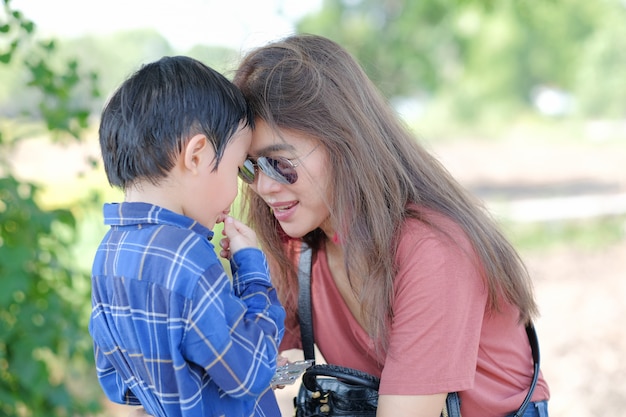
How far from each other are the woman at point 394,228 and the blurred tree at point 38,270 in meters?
1.18

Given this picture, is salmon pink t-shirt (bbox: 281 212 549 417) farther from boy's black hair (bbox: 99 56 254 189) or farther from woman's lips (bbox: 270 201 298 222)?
boy's black hair (bbox: 99 56 254 189)

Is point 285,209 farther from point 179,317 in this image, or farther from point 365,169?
point 179,317

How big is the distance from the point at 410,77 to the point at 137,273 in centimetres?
943

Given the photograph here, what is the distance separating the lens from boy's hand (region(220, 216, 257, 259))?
186 centimetres

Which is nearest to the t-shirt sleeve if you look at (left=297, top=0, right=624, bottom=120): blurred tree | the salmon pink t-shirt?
the salmon pink t-shirt

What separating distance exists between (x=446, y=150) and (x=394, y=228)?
14.7 metres

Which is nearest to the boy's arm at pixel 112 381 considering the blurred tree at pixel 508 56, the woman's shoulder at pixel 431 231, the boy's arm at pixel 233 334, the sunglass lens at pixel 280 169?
the boy's arm at pixel 233 334

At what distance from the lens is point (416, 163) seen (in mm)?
2092

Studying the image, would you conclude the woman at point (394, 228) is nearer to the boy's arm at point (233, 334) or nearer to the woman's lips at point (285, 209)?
the woman's lips at point (285, 209)

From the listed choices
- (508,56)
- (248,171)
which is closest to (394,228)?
(248,171)

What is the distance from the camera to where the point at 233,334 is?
64.8 inches

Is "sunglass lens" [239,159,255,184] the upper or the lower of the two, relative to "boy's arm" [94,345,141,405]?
upper

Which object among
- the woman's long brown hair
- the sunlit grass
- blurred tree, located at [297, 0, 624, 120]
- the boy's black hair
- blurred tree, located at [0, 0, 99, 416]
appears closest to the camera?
the boy's black hair

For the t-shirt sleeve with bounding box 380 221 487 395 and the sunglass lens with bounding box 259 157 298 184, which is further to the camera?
the sunglass lens with bounding box 259 157 298 184
